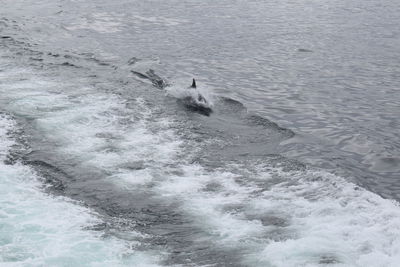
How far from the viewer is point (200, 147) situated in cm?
1538

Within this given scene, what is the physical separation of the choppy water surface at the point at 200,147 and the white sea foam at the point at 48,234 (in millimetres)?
36

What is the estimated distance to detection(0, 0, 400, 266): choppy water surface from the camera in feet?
35.7

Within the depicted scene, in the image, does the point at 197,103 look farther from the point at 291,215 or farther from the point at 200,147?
the point at 291,215

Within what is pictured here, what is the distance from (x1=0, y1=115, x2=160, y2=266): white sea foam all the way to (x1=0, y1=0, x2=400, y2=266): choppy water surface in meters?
0.04

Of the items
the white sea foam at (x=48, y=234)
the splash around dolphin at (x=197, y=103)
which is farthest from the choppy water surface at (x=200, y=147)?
the splash around dolphin at (x=197, y=103)

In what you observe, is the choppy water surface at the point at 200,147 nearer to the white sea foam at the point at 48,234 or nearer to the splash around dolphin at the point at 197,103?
the white sea foam at the point at 48,234

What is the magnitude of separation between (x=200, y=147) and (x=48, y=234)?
5.61 m

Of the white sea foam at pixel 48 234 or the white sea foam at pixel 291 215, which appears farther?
the white sea foam at pixel 291 215

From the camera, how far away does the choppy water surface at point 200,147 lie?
10.9 m

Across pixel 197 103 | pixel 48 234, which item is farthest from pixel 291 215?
pixel 197 103

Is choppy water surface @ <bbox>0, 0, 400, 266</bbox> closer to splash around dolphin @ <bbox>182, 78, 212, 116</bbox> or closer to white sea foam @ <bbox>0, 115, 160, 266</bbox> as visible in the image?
white sea foam @ <bbox>0, 115, 160, 266</bbox>

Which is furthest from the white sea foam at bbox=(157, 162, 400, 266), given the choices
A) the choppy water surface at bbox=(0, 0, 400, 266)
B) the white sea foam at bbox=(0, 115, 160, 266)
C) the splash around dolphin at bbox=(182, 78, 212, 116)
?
the splash around dolphin at bbox=(182, 78, 212, 116)

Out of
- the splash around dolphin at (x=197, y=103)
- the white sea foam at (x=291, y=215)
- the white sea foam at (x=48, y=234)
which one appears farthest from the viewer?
the splash around dolphin at (x=197, y=103)

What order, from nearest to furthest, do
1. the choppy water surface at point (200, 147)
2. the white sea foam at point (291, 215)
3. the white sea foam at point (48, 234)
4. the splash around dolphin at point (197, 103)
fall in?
the white sea foam at point (48, 234)
the white sea foam at point (291, 215)
the choppy water surface at point (200, 147)
the splash around dolphin at point (197, 103)
